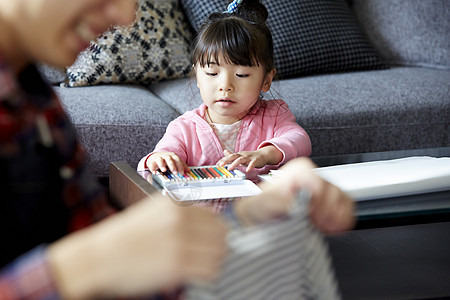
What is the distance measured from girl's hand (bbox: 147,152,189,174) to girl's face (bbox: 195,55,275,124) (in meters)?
0.26

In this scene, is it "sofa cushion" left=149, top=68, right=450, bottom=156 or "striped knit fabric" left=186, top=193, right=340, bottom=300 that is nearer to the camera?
"striped knit fabric" left=186, top=193, right=340, bottom=300

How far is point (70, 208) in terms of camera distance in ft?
2.04

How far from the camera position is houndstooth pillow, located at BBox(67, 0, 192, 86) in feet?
7.43

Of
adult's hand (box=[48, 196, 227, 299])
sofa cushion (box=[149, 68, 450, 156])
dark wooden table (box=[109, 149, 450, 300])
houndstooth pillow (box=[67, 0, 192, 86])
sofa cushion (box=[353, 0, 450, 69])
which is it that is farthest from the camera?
sofa cushion (box=[353, 0, 450, 69])

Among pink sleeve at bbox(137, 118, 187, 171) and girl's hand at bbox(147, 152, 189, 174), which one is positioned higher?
girl's hand at bbox(147, 152, 189, 174)

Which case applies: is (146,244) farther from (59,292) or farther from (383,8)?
(383,8)

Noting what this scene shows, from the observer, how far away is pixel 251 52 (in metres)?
1.65

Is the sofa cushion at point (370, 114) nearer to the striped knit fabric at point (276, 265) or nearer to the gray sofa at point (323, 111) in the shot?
the gray sofa at point (323, 111)

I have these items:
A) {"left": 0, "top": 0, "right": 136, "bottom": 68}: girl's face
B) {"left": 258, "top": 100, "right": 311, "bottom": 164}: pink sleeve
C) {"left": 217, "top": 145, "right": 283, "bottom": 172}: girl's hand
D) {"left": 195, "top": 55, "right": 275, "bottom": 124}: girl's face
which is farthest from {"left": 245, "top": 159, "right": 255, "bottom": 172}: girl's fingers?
{"left": 0, "top": 0, "right": 136, "bottom": 68}: girl's face

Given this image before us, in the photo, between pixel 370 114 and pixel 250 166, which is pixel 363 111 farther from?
pixel 250 166

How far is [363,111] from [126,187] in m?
1.04

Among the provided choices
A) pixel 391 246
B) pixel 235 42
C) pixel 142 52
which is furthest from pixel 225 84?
pixel 142 52

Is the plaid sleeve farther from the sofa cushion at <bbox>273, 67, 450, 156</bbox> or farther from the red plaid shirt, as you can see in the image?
the sofa cushion at <bbox>273, 67, 450, 156</bbox>

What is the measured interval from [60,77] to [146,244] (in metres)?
1.94
